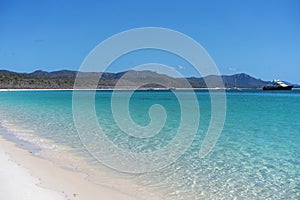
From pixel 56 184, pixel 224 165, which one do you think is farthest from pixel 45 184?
pixel 224 165

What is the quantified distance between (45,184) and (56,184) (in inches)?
9.0

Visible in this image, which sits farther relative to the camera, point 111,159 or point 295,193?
point 111,159

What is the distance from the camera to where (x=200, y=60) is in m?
8.52

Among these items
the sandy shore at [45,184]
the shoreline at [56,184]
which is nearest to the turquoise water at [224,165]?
the shoreline at [56,184]

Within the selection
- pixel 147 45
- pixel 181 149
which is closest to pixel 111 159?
pixel 181 149

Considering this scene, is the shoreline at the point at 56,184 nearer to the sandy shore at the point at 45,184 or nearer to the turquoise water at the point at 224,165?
the sandy shore at the point at 45,184

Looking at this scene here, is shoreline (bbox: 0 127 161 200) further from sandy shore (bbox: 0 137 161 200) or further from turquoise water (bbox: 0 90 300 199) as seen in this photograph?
turquoise water (bbox: 0 90 300 199)

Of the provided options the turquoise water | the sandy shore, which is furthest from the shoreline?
the turquoise water

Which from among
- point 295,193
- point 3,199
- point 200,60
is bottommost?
point 295,193

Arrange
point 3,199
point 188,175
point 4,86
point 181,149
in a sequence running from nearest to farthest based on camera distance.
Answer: point 3,199 < point 188,175 < point 181,149 < point 4,86

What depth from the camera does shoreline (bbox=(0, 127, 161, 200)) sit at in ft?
19.4

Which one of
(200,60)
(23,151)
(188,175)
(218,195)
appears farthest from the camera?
(23,151)

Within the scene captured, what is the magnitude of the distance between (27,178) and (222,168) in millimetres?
4778

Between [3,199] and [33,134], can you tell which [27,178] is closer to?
[3,199]
